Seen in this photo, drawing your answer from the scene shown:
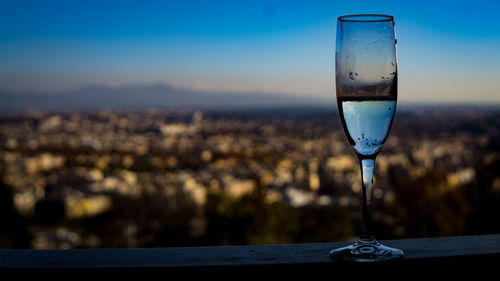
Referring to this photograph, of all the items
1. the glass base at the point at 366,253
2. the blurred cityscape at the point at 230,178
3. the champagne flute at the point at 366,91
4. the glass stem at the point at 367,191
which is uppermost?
the champagne flute at the point at 366,91

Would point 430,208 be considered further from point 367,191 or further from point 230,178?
point 230,178

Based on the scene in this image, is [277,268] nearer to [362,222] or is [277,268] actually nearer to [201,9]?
[362,222]

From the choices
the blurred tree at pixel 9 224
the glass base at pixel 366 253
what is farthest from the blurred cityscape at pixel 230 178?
the glass base at pixel 366 253

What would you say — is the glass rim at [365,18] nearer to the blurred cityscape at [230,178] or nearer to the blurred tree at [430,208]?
the blurred cityscape at [230,178]

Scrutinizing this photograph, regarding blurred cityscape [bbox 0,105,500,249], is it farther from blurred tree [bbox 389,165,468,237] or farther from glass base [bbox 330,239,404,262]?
glass base [bbox 330,239,404,262]

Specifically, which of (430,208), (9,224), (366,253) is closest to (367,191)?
(366,253)

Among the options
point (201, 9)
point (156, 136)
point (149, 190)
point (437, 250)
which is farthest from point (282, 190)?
point (437, 250)
